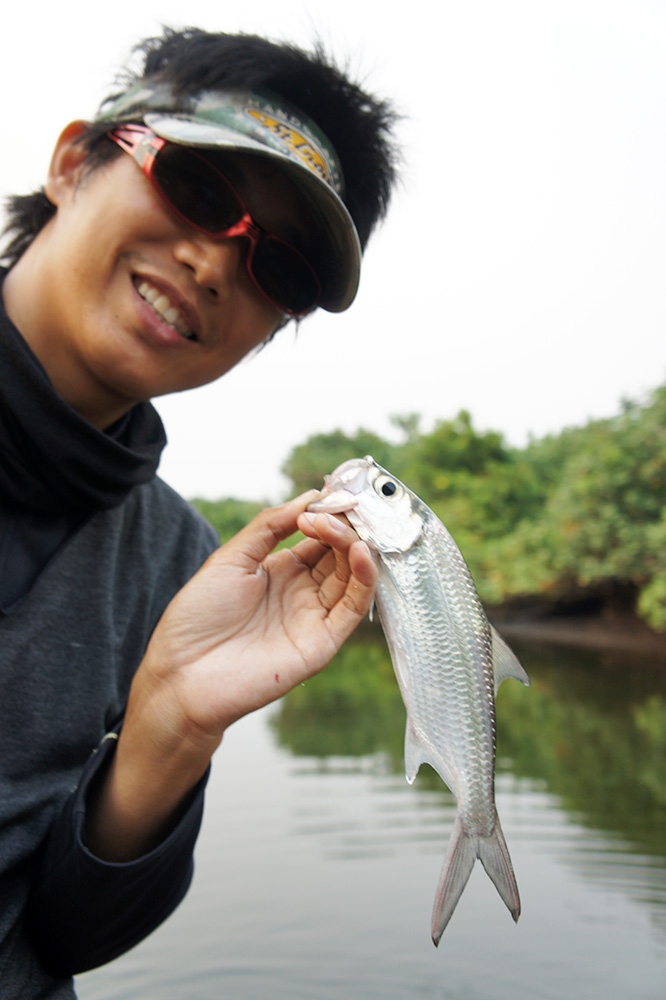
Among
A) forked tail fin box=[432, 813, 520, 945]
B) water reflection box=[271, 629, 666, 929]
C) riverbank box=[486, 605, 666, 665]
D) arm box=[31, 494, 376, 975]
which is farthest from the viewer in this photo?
riverbank box=[486, 605, 666, 665]

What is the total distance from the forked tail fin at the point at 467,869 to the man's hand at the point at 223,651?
48 cm

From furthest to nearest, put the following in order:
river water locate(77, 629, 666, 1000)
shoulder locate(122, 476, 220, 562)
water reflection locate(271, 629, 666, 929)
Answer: water reflection locate(271, 629, 666, 929) < river water locate(77, 629, 666, 1000) < shoulder locate(122, 476, 220, 562)

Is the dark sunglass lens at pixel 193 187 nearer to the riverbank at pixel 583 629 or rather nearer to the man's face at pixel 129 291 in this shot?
the man's face at pixel 129 291

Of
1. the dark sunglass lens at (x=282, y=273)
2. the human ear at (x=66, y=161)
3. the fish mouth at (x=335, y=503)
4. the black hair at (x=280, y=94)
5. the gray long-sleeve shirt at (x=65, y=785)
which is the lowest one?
the gray long-sleeve shirt at (x=65, y=785)

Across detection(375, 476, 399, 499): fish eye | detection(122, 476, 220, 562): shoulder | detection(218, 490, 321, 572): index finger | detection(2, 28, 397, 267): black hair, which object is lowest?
detection(122, 476, 220, 562): shoulder

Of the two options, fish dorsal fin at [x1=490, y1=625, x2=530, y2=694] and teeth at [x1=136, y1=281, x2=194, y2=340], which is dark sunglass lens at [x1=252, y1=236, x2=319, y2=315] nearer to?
teeth at [x1=136, y1=281, x2=194, y2=340]

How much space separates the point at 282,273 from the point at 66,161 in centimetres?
65

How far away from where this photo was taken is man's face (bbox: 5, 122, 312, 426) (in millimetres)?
1763

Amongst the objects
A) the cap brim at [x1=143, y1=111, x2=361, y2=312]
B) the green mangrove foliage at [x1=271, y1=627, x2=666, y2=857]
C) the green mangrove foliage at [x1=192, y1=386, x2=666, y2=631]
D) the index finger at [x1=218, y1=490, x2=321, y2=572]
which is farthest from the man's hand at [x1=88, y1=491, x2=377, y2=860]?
the green mangrove foliage at [x1=192, y1=386, x2=666, y2=631]

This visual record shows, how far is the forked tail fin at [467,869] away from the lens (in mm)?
1479

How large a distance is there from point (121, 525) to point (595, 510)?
16478 millimetres

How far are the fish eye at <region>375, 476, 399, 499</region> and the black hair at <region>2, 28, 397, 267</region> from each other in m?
0.93

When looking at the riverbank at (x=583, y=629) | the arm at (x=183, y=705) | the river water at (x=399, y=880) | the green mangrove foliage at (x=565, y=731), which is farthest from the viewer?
the riverbank at (x=583, y=629)

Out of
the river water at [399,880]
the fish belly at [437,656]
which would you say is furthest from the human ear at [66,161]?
the river water at [399,880]
